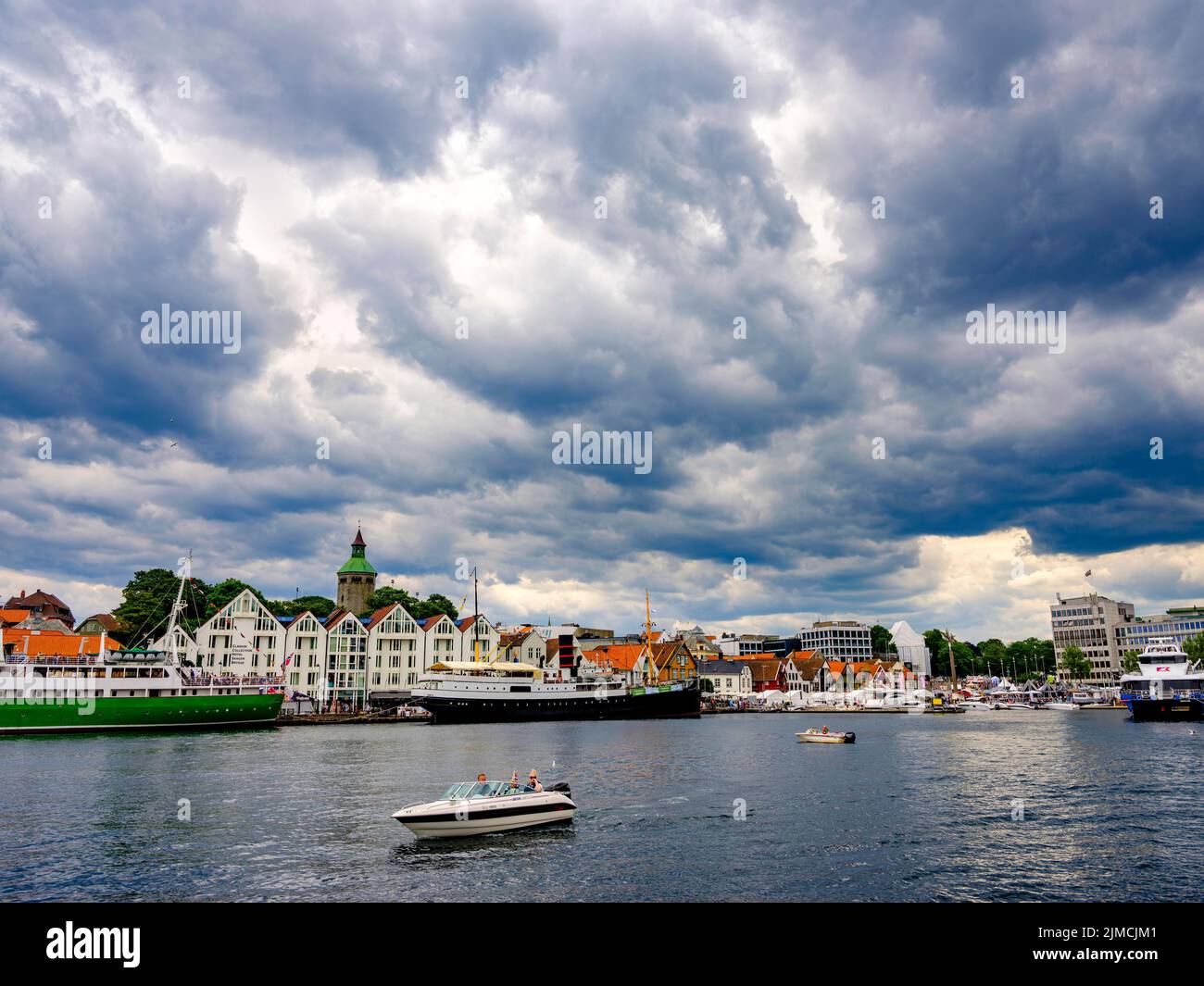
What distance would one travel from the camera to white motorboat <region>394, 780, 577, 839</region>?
33.6 meters

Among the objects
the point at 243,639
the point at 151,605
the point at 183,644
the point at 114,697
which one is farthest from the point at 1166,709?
the point at 151,605

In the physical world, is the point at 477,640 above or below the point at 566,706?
above

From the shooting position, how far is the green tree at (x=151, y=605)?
429 ft

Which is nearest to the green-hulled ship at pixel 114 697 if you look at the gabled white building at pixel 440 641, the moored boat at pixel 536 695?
the moored boat at pixel 536 695

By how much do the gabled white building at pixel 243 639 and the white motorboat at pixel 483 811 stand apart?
372ft

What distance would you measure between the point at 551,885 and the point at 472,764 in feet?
116

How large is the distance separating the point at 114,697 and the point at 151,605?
42113 millimetres

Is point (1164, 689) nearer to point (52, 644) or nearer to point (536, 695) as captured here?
point (536, 695)

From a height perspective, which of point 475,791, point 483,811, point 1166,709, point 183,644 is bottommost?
point 1166,709

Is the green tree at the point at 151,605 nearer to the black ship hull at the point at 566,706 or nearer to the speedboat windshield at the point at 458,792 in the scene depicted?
the black ship hull at the point at 566,706

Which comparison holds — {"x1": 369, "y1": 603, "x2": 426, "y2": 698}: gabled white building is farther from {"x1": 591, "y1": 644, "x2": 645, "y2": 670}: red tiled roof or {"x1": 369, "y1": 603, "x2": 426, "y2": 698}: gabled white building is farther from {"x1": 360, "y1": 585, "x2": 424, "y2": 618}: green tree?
{"x1": 591, "y1": 644, "x2": 645, "y2": 670}: red tiled roof

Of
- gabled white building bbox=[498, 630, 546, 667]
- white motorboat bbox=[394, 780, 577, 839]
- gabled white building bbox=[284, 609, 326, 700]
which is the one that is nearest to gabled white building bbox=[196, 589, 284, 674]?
gabled white building bbox=[284, 609, 326, 700]

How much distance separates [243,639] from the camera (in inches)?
5325
